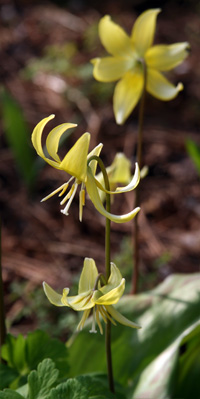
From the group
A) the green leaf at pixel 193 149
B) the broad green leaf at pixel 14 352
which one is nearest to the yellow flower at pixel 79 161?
the broad green leaf at pixel 14 352

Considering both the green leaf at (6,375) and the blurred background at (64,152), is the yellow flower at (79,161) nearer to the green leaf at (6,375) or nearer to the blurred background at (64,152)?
the green leaf at (6,375)

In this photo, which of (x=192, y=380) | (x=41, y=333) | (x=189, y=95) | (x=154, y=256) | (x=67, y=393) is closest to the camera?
(x=67, y=393)

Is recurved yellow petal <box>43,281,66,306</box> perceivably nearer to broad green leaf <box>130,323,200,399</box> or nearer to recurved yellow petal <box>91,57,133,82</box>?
broad green leaf <box>130,323,200,399</box>

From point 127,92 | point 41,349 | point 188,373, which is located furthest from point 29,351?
point 127,92

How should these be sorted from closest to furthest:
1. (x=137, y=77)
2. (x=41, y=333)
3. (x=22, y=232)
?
(x=41, y=333) < (x=137, y=77) < (x=22, y=232)

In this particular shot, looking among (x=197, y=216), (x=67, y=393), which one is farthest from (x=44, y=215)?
(x=67, y=393)

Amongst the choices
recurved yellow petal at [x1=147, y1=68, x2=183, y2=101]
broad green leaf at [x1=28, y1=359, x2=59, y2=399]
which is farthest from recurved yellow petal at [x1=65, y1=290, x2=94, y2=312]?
recurved yellow petal at [x1=147, y1=68, x2=183, y2=101]

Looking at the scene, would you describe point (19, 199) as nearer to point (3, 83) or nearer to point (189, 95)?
point (3, 83)
